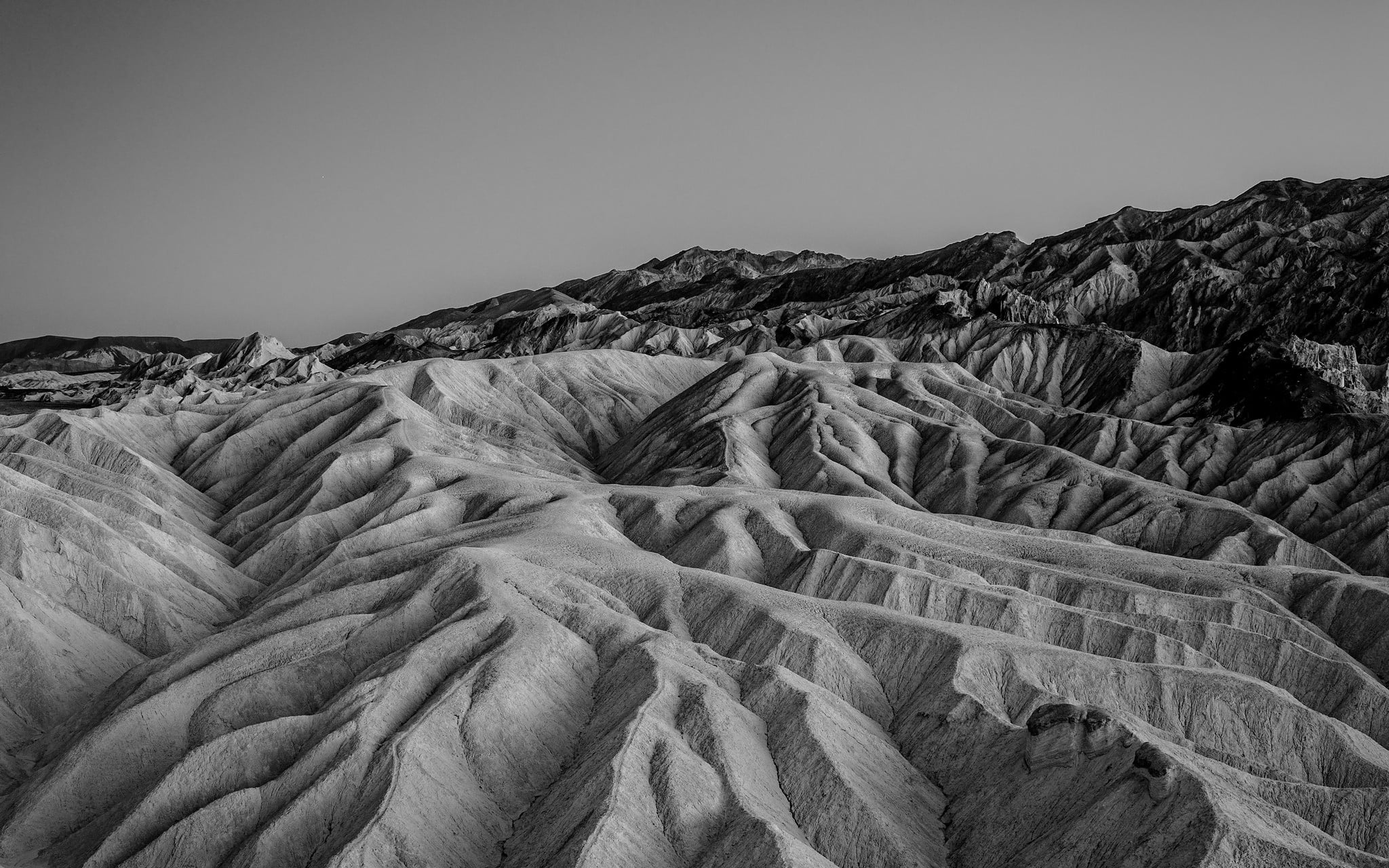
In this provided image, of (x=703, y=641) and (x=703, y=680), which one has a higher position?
(x=703, y=680)

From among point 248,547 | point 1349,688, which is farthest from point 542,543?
point 1349,688

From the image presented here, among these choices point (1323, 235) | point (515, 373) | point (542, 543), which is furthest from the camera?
point (1323, 235)

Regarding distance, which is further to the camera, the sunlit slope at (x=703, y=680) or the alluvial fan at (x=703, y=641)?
the alluvial fan at (x=703, y=641)

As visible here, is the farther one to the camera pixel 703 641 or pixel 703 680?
pixel 703 641

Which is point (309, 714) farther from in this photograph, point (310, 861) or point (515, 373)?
point (515, 373)
